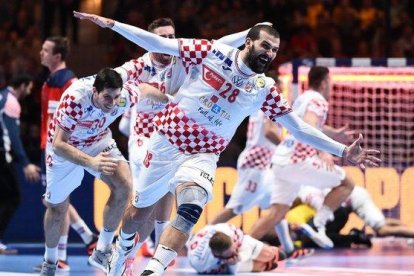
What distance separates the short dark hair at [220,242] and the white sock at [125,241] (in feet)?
5.59

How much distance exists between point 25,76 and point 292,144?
3.09 meters

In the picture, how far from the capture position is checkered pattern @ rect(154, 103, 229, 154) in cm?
926

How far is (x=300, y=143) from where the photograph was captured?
13359mm

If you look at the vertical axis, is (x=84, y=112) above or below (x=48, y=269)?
above

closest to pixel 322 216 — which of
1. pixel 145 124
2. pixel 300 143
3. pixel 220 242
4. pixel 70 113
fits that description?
pixel 300 143

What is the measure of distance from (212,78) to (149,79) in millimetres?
1691

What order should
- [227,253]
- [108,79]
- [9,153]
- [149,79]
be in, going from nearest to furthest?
[108,79] < [149,79] < [227,253] < [9,153]

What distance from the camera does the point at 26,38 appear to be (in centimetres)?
1884

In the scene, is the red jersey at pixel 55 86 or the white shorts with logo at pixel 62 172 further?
the red jersey at pixel 55 86

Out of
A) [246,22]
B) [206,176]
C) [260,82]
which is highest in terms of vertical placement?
[246,22]

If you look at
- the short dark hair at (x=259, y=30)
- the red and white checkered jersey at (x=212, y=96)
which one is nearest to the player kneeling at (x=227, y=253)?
the red and white checkered jersey at (x=212, y=96)

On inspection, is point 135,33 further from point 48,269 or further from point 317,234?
point 317,234

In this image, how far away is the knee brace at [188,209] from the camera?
8820mm

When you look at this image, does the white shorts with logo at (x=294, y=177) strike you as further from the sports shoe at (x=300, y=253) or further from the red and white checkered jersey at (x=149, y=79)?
the red and white checkered jersey at (x=149, y=79)
